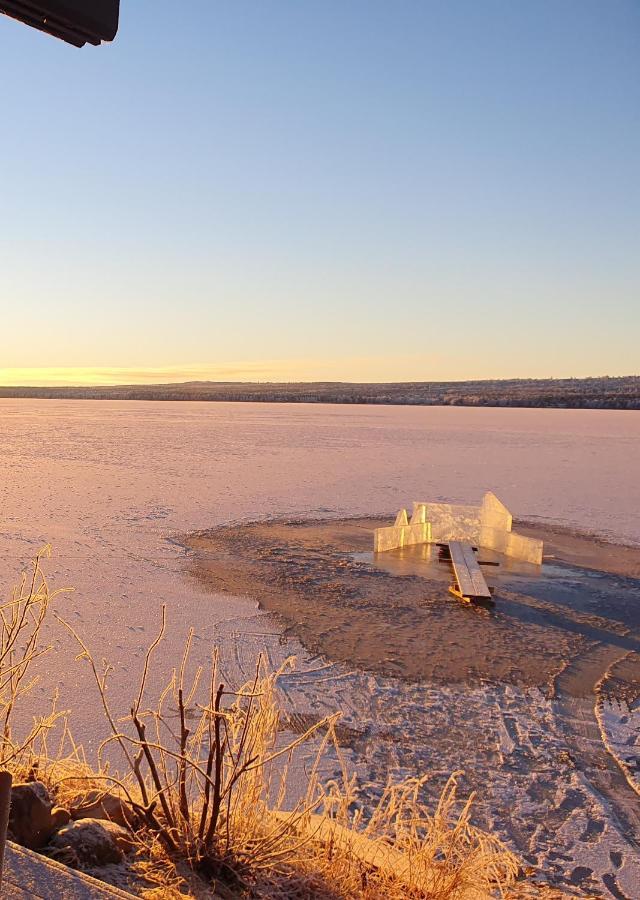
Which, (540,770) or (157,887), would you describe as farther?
(540,770)

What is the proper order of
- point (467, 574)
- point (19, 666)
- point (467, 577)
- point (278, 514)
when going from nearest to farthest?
point (19, 666) < point (467, 577) < point (467, 574) < point (278, 514)

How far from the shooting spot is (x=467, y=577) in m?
6.88

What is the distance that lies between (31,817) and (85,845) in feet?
0.64

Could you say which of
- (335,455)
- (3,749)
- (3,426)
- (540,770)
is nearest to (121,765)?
(3,749)

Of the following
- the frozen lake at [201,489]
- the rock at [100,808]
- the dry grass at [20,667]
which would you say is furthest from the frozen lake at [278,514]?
the rock at [100,808]

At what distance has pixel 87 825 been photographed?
2.37m

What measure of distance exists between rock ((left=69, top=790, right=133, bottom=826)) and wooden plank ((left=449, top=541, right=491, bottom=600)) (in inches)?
167

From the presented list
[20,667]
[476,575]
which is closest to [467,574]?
[476,575]

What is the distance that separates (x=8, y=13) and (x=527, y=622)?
566cm

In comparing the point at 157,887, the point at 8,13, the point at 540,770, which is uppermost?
the point at 8,13

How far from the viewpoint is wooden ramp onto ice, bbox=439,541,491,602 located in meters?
6.45

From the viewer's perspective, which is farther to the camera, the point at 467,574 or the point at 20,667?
the point at 467,574

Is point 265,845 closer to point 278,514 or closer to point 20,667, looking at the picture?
point 20,667

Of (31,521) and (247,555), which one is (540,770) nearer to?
(247,555)
